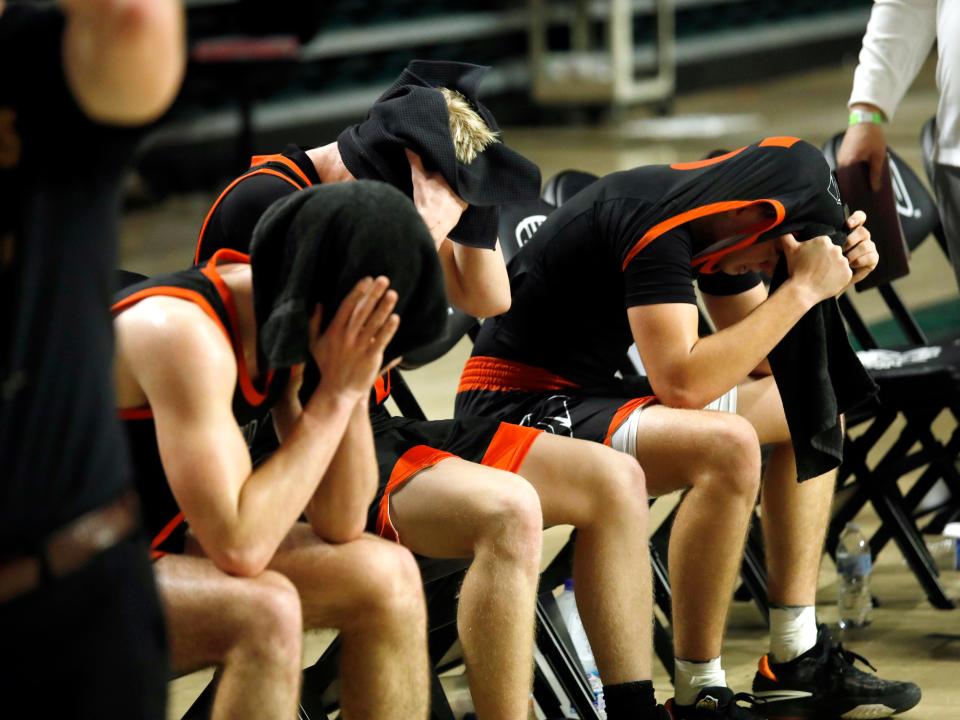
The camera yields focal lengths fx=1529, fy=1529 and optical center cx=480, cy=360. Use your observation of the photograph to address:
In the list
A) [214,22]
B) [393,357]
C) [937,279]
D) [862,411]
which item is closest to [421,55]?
[214,22]

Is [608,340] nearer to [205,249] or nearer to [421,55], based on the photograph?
[205,249]

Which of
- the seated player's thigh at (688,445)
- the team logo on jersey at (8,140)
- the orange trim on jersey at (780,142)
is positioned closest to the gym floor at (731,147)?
the seated player's thigh at (688,445)

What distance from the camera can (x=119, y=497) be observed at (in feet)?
5.13

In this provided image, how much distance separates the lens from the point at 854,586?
3.72 metres

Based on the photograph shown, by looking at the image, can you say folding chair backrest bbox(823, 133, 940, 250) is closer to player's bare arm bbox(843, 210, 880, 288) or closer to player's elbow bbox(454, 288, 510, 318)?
player's bare arm bbox(843, 210, 880, 288)

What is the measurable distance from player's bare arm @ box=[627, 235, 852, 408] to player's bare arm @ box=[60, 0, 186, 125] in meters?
1.58

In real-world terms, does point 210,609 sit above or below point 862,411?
above

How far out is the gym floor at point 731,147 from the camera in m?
3.38

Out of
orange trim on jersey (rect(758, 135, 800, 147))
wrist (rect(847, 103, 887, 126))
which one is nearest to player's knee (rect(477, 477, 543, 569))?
orange trim on jersey (rect(758, 135, 800, 147))

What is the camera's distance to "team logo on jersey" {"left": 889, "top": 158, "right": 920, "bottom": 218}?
4145 millimetres

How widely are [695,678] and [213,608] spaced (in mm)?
1201

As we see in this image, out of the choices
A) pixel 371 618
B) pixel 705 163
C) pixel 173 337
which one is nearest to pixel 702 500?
pixel 705 163

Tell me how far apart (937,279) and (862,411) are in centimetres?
353

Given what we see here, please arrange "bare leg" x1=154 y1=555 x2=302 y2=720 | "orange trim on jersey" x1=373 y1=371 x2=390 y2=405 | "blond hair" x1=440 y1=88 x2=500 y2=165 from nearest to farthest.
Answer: "bare leg" x1=154 y1=555 x2=302 y2=720
"blond hair" x1=440 y1=88 x2=500 y2=165
"orange trim on jersey" x1=373 y1=371 x2=390 y2=405
